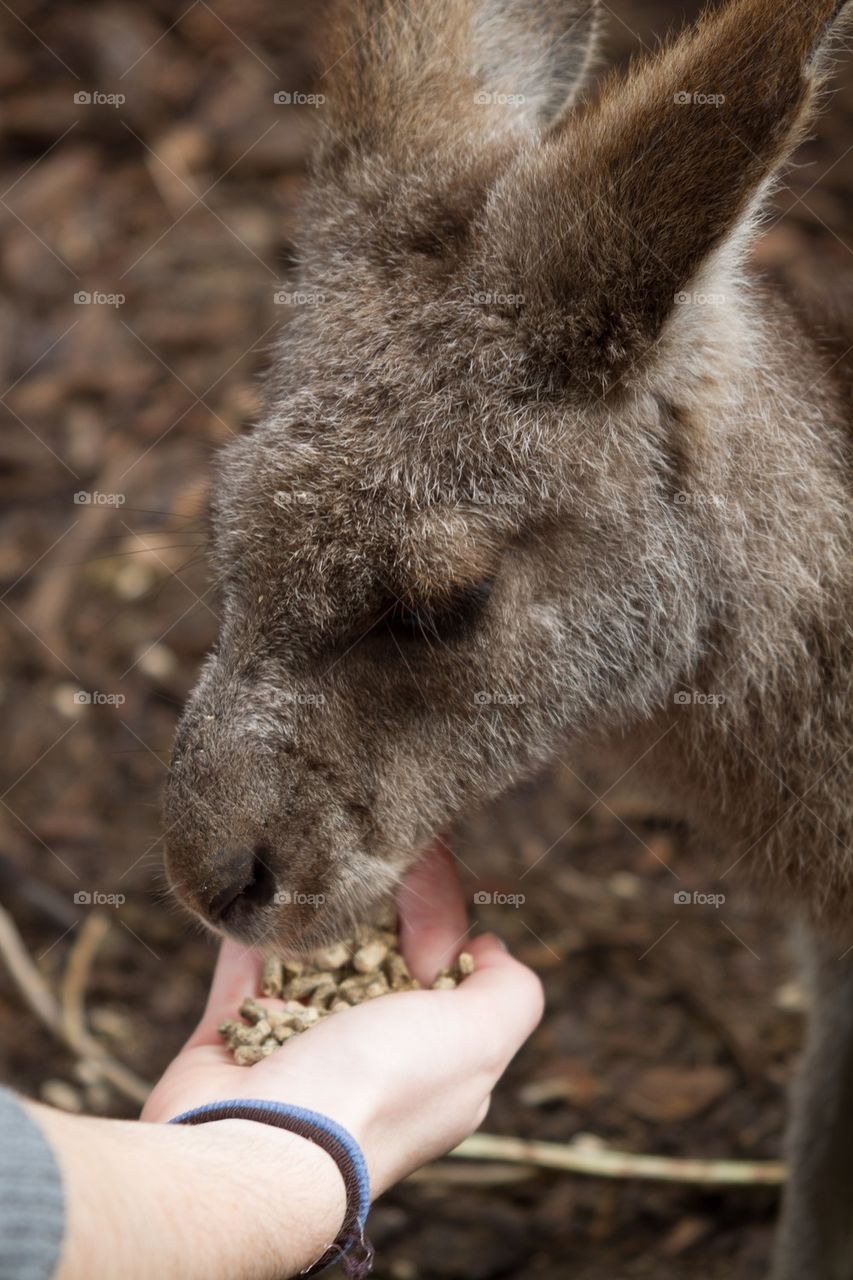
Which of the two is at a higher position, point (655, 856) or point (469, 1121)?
point (469, 1121)

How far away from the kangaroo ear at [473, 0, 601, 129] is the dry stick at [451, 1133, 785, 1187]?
2635 mm

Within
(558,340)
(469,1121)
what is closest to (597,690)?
(558,340)

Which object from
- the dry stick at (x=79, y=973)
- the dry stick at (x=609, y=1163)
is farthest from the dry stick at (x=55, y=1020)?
the dry stick at (x=609, y=1163)

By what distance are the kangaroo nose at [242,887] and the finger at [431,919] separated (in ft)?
1.12

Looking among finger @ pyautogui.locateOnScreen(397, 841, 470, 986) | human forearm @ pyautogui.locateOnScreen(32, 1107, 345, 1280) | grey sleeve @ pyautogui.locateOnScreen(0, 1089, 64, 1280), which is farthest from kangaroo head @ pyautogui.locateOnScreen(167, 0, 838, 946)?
grey sleeve @ pyautogui.locateOnScreen(0, 1089, 64, 1280)

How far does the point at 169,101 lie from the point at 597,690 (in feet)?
13.2

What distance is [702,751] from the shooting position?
8.84 ft

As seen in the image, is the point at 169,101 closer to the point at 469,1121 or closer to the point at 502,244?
the point at 502,244

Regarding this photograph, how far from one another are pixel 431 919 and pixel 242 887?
0.49 m

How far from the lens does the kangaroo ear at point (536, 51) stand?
284 centimetres

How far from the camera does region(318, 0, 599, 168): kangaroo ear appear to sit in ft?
8.86

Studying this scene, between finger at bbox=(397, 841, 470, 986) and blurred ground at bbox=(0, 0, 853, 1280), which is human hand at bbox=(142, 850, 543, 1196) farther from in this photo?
blurred ground at bbox=(0, 0, 853, 1280)

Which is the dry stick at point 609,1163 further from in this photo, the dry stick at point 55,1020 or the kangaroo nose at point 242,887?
the kangaroo nose at point 242,887

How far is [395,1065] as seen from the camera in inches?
85.0
